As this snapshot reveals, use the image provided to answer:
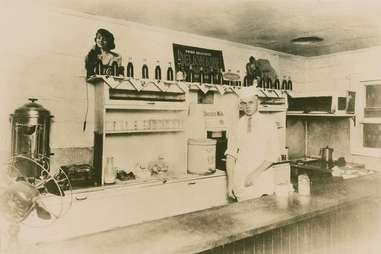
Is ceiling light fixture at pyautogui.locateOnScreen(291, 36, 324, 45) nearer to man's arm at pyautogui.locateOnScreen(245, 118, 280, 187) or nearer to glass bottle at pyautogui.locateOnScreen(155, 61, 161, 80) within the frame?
man's arm at pyautogui.locateOnScreen(245, 118, 280, 187)

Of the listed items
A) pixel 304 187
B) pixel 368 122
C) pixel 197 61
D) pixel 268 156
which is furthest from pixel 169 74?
pixel 368 122

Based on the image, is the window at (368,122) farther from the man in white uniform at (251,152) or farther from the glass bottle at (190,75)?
the glass bottle at (190,75)

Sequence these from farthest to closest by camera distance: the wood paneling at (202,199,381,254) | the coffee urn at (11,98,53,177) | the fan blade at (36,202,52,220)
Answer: the coffee urn at (11,98,53,177) < the wood paneling at (202,199,381,254) < the fan blade at (36,202,52,220)

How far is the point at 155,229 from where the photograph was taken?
6.25 feet

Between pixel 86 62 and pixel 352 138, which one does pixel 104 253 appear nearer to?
pixel 86 62

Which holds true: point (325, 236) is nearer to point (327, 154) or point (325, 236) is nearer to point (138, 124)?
point (138, 124)

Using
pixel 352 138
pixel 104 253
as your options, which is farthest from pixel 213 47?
pixel 104 253

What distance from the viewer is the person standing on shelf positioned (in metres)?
3.83

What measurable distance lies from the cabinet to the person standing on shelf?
0.16 meters

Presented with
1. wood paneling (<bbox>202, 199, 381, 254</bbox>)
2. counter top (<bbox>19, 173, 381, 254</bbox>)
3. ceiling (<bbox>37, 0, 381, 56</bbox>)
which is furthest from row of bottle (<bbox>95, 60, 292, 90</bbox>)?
wood paneling (<bbox>202, 199, 381, 254</bbox>)

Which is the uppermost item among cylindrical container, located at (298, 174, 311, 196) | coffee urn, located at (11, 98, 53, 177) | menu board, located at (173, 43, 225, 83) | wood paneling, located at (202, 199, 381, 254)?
menu board, located at (173, 43, 225, 83)

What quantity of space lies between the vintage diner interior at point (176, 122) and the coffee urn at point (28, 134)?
10 mm

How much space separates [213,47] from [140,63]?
1270 millimetres

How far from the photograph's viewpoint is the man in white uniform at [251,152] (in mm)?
3670
